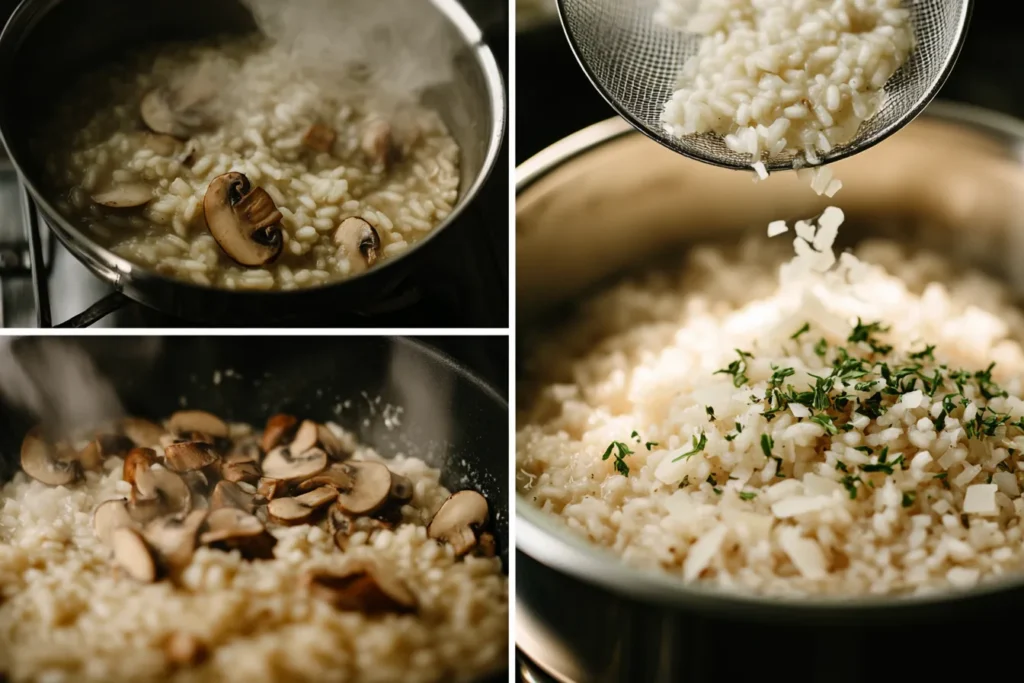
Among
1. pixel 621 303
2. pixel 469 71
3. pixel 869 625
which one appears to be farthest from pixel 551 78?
pixel 869 625

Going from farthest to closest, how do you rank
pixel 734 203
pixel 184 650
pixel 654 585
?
pixel 734 203 < pixel 184 650 < pixel 654 585

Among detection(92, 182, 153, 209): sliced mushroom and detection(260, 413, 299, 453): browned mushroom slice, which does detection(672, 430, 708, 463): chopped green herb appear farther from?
detection(92, 182, 153, 209): sliced mushroom

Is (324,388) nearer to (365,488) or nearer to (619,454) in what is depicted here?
(365,488)

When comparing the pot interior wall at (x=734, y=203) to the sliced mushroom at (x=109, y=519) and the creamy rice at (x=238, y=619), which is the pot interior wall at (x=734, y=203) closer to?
the creamy rice at (x=238, y=619)

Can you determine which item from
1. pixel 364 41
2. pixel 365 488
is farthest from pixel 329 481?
pixel 364 41

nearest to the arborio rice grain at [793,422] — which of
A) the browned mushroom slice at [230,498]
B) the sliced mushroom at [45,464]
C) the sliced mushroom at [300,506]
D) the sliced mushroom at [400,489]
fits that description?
the sliced mushroom at [400,489]

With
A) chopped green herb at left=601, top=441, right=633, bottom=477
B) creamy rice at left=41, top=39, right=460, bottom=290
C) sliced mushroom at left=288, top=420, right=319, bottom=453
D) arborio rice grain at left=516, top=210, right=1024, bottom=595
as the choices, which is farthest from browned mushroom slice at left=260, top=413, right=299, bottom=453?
chopped green herb at left=601, top=441, right=633, bottom=477

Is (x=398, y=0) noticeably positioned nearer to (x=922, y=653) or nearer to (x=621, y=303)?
(x=621, y=303)
